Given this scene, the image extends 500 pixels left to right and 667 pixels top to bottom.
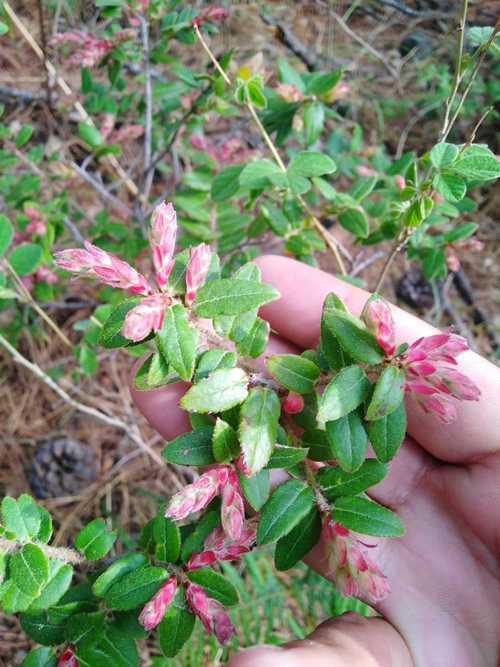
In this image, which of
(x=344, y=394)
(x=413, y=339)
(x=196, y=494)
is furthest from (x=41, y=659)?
(x=413, y=339)

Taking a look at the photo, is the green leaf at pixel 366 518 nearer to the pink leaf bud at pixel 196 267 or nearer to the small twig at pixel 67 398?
the pink leaf bud at pixel 196 267

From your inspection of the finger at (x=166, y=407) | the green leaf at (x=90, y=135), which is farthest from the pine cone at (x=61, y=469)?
the green leaf at (x=90, y=135)

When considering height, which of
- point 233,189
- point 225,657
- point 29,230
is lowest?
point 225,657

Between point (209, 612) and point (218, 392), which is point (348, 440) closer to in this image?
point (218, 392)

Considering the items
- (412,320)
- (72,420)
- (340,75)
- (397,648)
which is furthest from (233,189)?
(72,420)

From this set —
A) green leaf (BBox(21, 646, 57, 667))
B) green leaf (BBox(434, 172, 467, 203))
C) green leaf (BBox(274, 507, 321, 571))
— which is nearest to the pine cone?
green leaf (BBox(21, 646, 57, 667))

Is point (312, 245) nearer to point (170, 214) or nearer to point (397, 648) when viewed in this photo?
point (170, 214)
